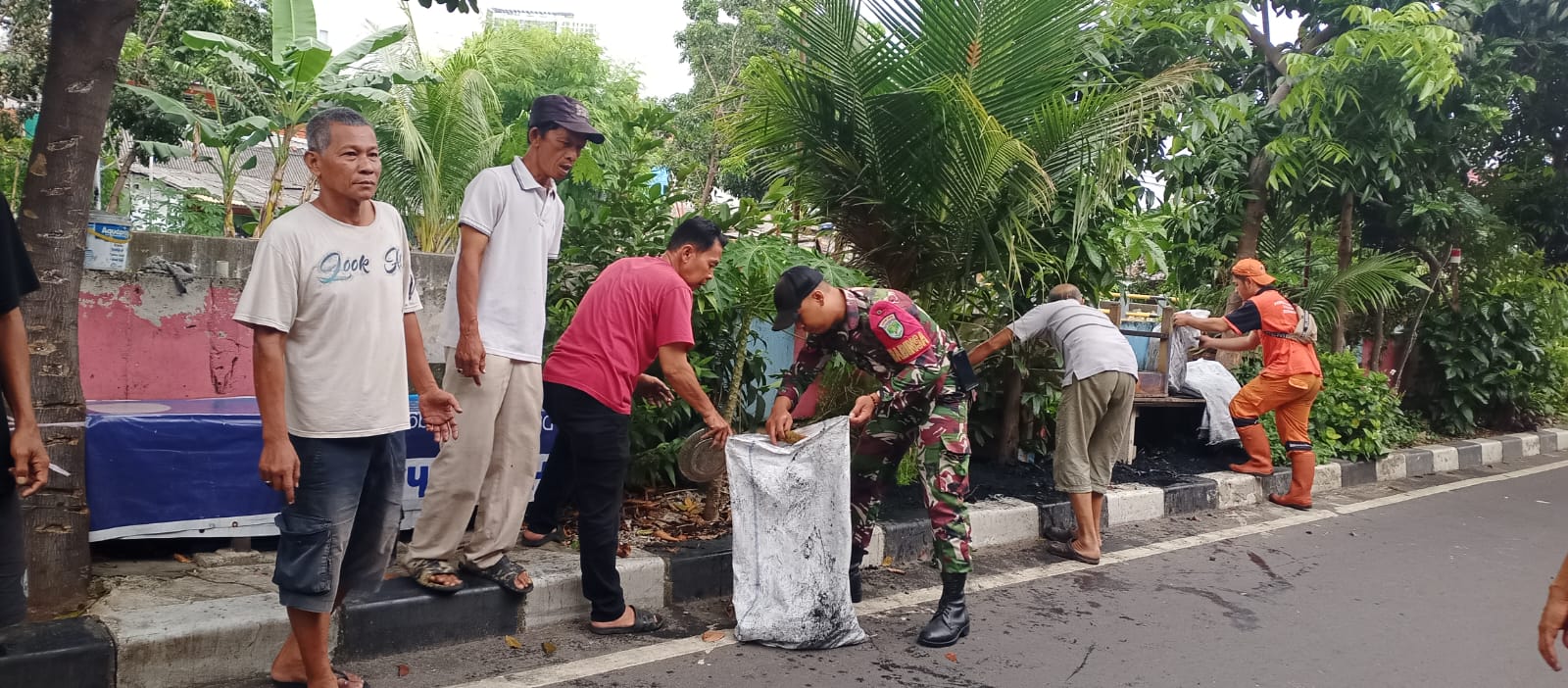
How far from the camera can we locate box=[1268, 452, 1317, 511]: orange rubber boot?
6.80 m

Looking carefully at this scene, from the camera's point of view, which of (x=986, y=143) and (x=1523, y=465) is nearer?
(x=986, y=143)

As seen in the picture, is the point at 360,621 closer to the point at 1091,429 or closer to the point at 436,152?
the point at 1091,429

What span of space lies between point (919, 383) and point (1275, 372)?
13.6 ft

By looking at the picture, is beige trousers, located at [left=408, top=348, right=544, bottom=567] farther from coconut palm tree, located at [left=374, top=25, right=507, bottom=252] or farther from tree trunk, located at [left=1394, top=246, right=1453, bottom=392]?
tree trunk, located at [left=1394, top=246, right=1453, bottom=392]

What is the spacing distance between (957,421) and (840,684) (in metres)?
1.04

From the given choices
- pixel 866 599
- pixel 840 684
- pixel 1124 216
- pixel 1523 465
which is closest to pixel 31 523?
pixel 840 684

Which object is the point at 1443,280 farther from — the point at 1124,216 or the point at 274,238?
the point at 274,238

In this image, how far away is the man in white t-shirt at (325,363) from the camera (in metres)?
2.54

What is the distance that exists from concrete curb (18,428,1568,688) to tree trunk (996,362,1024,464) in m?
0.97

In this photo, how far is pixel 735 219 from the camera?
199 inches

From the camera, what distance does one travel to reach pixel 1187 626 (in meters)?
4.13

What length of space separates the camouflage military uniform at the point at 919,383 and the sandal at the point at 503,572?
44.4 inches

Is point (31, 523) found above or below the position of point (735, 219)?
below

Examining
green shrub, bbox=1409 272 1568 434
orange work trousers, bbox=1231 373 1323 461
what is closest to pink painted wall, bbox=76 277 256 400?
orange work trousers, bbox=1231 373 1323 461
